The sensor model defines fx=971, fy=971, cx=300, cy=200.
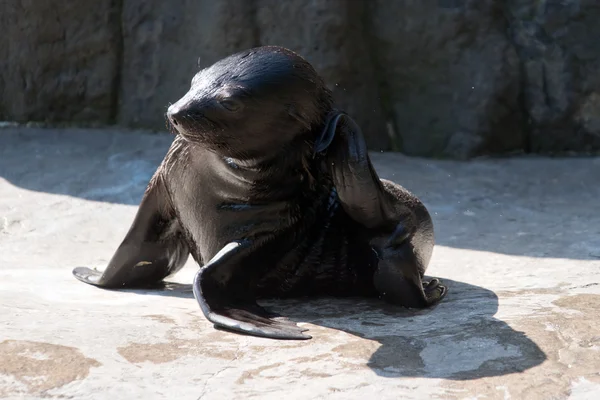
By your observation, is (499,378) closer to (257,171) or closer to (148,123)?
(257,171)

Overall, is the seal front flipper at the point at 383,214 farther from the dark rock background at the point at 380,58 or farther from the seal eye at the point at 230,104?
the dark rock background at the point at 380,58

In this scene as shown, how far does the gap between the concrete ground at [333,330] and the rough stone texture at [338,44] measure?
7.10 feet

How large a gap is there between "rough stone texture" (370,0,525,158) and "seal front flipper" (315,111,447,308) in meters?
4.07

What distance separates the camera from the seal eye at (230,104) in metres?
3.39

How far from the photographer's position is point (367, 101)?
827 centimetres

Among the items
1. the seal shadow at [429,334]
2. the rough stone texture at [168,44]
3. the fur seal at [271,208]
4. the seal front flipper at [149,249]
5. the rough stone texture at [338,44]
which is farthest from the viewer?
the rough stone texture at [168,44]

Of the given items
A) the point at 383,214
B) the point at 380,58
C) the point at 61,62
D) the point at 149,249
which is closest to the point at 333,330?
the point at 383,214

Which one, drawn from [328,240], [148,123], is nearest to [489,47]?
[148,123]

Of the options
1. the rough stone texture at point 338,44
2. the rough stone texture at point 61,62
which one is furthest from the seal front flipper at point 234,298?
the rough stone texture at point 61,62

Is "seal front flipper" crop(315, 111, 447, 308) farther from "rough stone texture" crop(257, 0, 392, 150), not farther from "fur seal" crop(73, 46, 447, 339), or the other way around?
"rough stone texture" crop(257, 0, 392, 150)

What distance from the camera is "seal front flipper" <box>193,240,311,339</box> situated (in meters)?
3.21

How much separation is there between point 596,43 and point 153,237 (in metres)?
4.99

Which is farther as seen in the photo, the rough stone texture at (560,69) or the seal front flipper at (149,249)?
the rough stone texture at (560,69)

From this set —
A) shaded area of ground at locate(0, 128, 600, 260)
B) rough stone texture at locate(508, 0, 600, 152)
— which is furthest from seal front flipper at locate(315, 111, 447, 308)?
rough stone texture at locate(508, 0, 600, 152)
